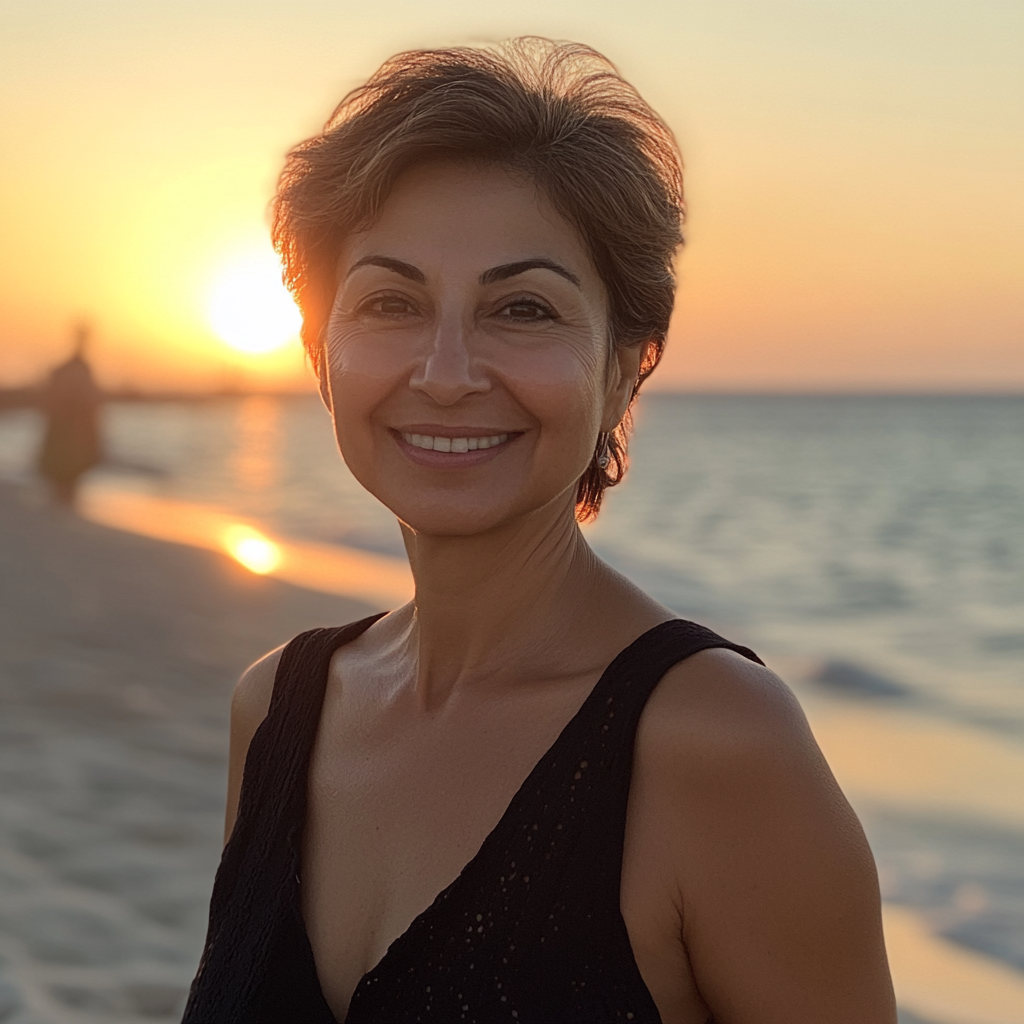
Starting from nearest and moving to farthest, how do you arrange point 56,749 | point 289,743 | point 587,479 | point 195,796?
1. point 289,743
2. point 587,479
3. point 195,796
4. point 56,749

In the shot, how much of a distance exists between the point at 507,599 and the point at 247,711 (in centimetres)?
68

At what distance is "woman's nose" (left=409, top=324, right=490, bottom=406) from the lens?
2.07 metres

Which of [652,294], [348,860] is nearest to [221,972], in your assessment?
[348,860]

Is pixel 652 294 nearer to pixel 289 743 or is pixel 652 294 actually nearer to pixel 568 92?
pixel 568 92

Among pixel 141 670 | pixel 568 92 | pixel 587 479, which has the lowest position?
pixel 587 479

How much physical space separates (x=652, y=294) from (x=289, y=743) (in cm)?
110

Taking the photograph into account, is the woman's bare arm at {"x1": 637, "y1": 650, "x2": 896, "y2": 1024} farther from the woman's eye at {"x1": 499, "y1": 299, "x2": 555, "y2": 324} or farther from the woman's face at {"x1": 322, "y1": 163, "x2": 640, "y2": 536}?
the woman's eye at {"x1": 499, "y1": 299, "x2": 555, "y2": 324}

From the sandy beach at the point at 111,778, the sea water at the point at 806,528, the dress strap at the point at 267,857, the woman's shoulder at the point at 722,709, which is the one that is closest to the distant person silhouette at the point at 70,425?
the sea water at the point at 806,528

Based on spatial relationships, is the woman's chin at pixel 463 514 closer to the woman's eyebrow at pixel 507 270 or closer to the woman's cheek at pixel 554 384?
the woman's cheek at pixel 554 384

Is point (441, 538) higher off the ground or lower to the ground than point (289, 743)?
higher

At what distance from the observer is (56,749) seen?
22.4 feet

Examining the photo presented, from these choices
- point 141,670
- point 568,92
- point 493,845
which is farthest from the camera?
point 141,670

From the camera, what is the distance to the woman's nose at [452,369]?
2.07 m

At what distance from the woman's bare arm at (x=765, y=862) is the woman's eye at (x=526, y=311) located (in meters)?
0.65
